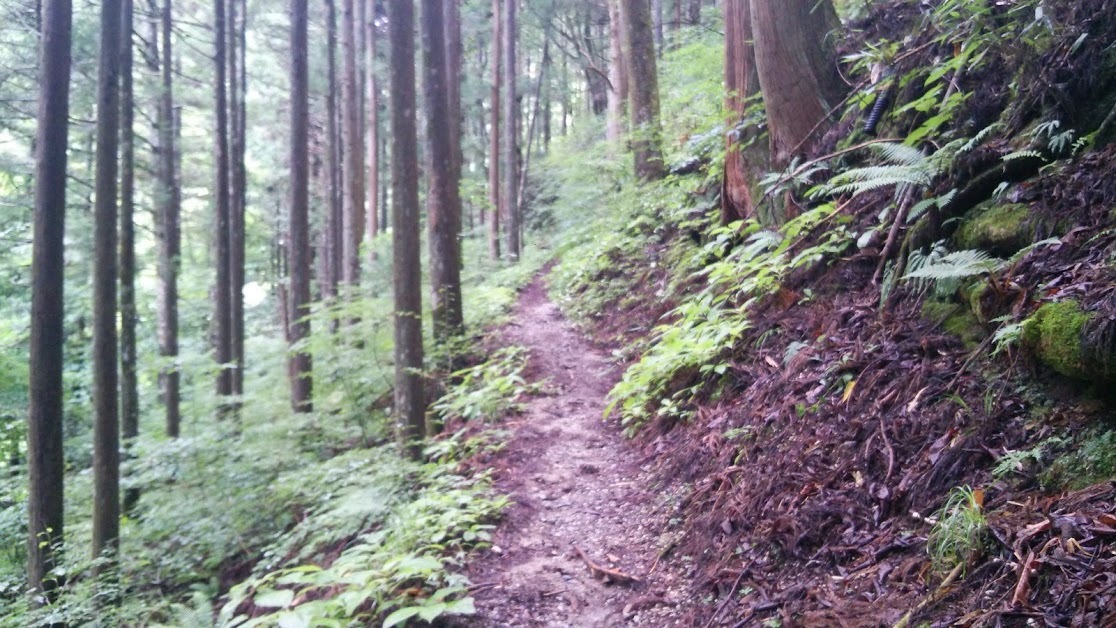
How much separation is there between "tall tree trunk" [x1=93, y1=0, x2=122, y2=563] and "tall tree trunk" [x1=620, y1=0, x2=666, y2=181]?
827 centimetres

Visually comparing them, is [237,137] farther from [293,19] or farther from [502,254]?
[502,254]

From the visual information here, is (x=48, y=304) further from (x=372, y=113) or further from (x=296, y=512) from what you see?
(x=372, y=113)

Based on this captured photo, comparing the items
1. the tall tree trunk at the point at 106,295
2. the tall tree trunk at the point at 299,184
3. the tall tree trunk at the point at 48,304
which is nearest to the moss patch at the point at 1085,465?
the tall tree trunk at the point at 48,304

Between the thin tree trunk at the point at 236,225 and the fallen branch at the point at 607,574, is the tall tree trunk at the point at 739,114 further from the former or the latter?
the thin tree trunk at the point at 236,225

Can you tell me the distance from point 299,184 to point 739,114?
7993mm

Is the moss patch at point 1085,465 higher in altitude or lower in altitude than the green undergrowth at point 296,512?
higher

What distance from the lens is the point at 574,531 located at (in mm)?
4820

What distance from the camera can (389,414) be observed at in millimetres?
10641

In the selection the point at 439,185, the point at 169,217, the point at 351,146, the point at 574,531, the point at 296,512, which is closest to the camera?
the point at 574,531

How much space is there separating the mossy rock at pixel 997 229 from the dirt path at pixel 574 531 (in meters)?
2.56

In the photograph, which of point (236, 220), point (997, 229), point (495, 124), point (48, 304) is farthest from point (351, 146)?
point (997, 229)

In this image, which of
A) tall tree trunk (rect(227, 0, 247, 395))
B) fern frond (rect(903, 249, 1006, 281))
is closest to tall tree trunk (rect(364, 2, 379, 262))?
tall tree trunk (rect(227, 0, 247, 395))

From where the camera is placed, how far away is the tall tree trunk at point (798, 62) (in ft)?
20.8

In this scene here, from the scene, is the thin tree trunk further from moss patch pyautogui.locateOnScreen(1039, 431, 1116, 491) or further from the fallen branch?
moss patch pyautogui.locateOnScreen(1039, 431, 1116, 491)
